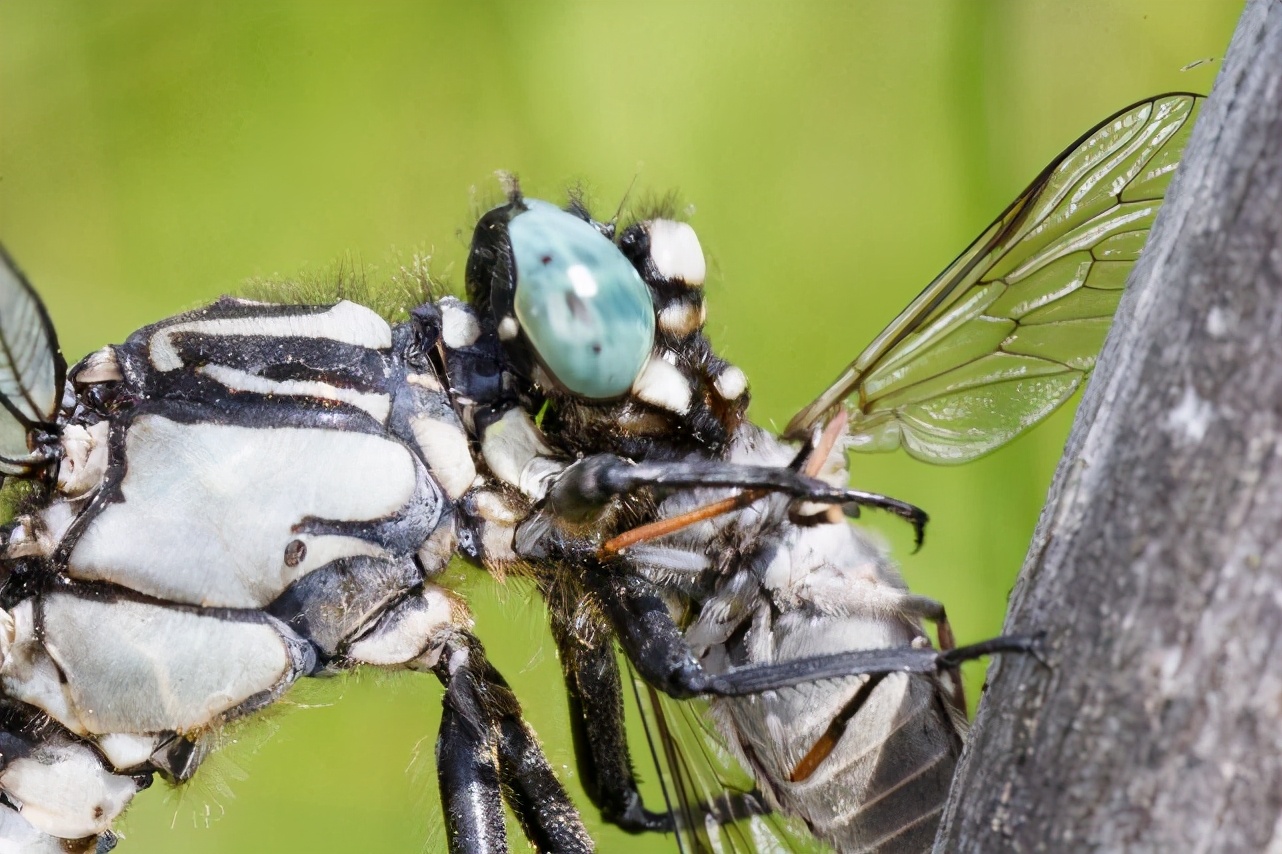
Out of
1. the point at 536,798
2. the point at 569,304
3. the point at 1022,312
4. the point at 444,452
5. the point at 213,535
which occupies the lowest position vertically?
the point at 536,798

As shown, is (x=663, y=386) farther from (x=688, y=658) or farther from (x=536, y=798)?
(x=536, y=798)

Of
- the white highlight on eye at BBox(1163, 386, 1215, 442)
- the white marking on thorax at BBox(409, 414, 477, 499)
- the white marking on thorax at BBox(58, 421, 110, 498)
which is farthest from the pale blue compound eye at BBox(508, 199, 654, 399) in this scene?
the white highlight on eye at BBox(1163, 386, 1215, 442)

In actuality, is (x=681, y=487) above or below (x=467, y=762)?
above

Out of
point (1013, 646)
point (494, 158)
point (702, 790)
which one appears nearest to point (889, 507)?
point (1013, 646)

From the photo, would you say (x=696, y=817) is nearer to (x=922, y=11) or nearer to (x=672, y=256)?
(x=672, y=256)

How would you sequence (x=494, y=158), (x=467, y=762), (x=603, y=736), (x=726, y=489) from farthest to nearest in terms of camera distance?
(x=494, y=158) → (x=603, y=736) → (x=467, y=762) → (x=726, y=489)

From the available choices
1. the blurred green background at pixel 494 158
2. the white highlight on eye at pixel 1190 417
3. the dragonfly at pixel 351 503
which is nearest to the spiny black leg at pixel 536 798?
the dragonfly at pixel 351 503

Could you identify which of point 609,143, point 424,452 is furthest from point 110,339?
point 424,452

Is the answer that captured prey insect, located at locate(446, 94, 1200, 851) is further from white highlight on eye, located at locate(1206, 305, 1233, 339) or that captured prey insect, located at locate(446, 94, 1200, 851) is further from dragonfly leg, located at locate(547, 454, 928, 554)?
white highlight on eye, located at locate(1206, 305, 1233, 339)
